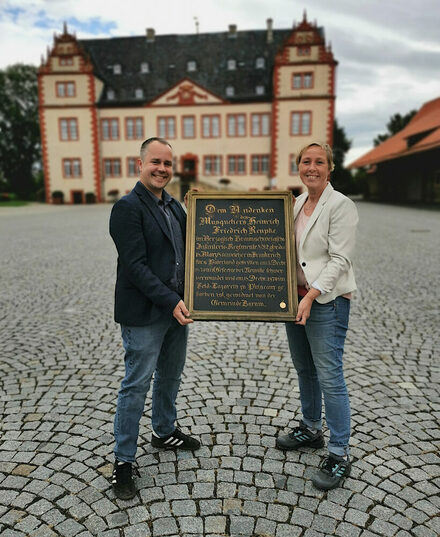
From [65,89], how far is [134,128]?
272 inches

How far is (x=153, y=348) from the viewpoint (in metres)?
2.81

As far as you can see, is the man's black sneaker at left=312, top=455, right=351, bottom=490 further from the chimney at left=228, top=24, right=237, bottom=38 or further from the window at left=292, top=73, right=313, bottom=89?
the chimney at left=228, top=24, right=237, bottom=38

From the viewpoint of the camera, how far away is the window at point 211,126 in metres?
41.8

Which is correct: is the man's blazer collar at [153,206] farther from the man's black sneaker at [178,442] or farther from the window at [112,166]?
the window at [112,166]

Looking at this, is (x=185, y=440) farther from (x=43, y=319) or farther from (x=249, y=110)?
(x=249, y=110)

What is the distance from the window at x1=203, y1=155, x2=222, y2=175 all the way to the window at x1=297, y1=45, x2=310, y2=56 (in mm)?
11045

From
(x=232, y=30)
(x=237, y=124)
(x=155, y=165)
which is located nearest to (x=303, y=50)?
(x=237, y=124)

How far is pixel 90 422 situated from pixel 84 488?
0.83 metres

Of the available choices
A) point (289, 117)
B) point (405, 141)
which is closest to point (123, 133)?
point (289, 117)

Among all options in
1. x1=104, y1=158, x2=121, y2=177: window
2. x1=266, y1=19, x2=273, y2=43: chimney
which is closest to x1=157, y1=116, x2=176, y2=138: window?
x1=104, y1=158, x2=121, y2=177: window

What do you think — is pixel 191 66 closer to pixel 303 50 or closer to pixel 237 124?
pixel 237 124

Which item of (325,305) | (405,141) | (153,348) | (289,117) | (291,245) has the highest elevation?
(289,117)

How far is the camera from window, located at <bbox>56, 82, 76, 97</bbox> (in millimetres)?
41438

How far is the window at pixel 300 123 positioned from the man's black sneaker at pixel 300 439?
39824 millimetres
